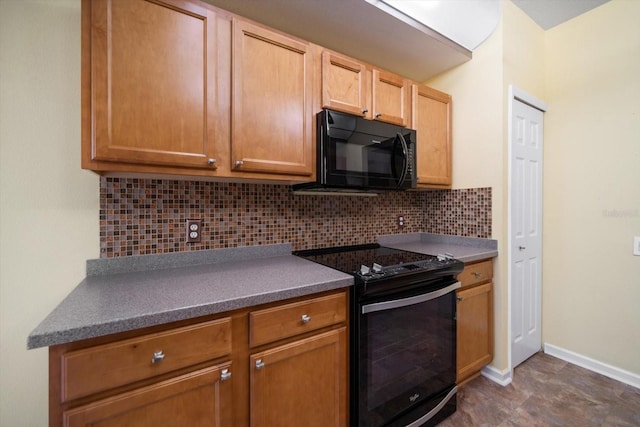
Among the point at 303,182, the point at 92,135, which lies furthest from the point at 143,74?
the point at 303,182

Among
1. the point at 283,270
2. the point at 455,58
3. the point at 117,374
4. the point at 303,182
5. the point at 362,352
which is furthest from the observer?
the point at 455,58

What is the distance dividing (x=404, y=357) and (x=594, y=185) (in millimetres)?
2008

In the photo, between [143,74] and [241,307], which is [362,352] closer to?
[241,307]

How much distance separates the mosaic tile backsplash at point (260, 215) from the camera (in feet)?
4.31

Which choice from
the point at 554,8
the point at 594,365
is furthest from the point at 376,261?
the point at 554,8

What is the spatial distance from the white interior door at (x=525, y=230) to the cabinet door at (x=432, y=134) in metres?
0.44

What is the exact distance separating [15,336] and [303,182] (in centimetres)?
147

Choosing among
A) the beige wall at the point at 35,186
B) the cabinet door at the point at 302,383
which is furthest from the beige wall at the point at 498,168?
the cabinet door at the point at 302,383

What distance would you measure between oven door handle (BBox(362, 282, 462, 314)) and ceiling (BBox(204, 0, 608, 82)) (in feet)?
5.20

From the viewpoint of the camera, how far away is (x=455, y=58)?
2049 millimetres

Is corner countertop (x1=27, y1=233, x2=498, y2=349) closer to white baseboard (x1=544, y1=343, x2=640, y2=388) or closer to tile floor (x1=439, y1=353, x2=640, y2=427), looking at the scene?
tile floor (x1=439, y1=353, x2=640, y2=427)

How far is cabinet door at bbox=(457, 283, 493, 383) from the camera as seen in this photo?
174 centimetres

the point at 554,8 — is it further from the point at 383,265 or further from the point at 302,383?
the point at 302,383

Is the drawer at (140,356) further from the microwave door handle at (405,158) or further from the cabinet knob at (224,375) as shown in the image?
the microwave door handle at (405,158)
